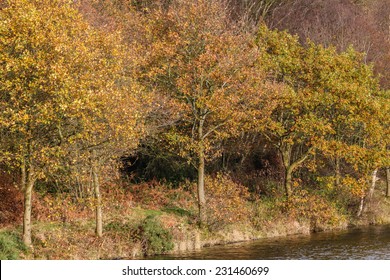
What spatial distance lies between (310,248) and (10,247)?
19159mm

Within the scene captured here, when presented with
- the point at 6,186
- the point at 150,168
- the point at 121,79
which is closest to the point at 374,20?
the point at 150,168

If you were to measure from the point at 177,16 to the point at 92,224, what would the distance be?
51.9ft

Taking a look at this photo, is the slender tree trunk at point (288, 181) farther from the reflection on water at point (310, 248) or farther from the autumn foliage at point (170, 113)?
the reflection on water at point (310, 248)

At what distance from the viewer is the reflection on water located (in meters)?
35.9

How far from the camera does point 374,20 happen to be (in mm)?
83250

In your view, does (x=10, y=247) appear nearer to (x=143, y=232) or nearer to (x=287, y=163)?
(x=143, y=232)

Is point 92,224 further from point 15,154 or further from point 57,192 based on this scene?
point 15,154

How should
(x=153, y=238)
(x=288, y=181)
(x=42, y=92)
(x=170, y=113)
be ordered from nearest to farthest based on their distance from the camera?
1. (x=42, y=92)
2. (x=153, y=238)
3. (x=170, y=113)
4. (x=288, y=181)

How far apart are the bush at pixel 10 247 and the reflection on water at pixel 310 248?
8345 millimetres

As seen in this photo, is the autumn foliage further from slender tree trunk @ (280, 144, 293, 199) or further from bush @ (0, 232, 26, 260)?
bush @ (0, 232, 26, 260)

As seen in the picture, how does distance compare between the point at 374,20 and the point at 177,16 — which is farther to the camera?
the point at 374,20

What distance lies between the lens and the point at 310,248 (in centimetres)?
3906

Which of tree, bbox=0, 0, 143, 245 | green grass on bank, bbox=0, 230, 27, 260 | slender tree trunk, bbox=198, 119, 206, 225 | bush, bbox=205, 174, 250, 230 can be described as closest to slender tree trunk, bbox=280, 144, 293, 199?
bush, bbox=205, 174, 250, 230

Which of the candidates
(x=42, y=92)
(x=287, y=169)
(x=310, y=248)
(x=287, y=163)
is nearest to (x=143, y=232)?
(x=310, y=248)
